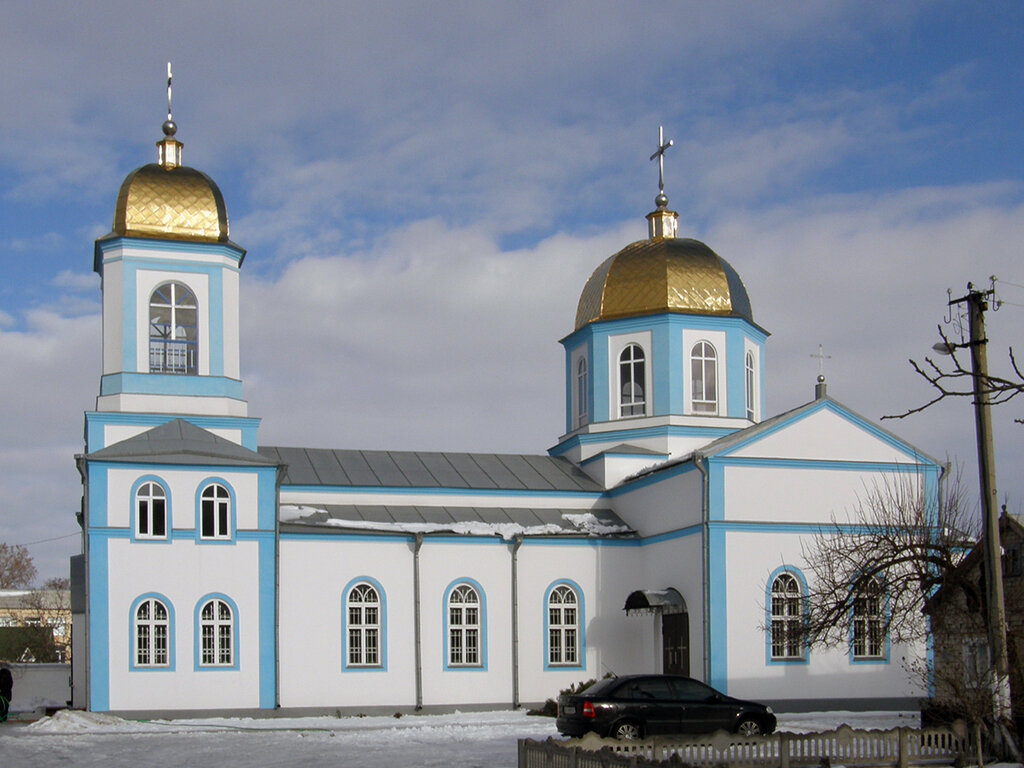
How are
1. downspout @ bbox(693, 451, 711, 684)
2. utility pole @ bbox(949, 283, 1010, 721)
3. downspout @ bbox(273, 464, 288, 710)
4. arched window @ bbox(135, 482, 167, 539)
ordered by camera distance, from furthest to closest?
downspout @ bbox(273, 464, 288, 710)
arched window @ bbox(135, 482, 167, 539)
downspout @ bbox(693, 451, 711, 684)
utility pole @ bbox(949, 283, 1010, 721)

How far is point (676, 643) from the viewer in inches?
1061

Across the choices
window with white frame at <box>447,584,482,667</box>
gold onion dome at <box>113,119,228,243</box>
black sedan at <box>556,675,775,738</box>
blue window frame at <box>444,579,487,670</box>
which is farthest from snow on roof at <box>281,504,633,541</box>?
black sedan at <box>556,675,775,738</box>

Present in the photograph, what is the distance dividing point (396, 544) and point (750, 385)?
972 centimetres

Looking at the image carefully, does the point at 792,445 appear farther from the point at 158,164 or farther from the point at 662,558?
the point at 158,164

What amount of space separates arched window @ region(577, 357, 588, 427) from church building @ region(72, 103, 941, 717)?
202cm

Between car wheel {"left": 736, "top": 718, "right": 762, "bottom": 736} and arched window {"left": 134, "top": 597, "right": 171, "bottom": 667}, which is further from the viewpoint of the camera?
arched window {"left": 134, "top": 597, "right": 171, "bottom": 667}

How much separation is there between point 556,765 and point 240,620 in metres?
13.4

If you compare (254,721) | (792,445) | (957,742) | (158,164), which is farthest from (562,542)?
(957,742)

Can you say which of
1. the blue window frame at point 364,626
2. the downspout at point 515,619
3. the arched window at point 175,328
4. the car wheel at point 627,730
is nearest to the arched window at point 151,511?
the arched window at point 175,328

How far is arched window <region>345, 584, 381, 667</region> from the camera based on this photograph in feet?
87.8

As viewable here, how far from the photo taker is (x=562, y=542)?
1123 inches

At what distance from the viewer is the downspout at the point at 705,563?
25.5 metres

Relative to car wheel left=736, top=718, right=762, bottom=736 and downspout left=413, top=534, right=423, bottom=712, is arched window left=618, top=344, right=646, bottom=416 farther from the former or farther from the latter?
car wheel left=736, top=718, right=762, bottom=736

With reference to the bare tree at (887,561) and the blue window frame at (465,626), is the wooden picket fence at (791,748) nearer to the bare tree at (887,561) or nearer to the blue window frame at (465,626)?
the bare tree at (887,561)
